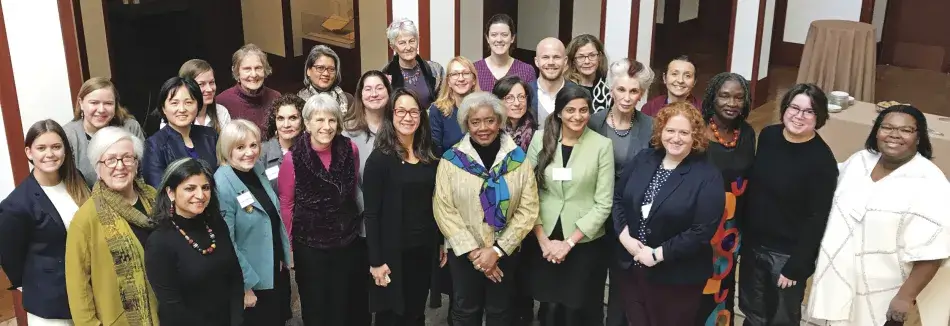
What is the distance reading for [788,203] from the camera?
11.3ft

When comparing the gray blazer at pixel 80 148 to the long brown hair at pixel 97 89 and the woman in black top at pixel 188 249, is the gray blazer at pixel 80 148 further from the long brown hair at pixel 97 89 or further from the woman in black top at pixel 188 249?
the woman in black top at pixel 188 249

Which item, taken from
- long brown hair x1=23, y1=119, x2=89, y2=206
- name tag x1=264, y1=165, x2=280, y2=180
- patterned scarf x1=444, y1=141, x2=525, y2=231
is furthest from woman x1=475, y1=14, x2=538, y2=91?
long brown hair x1=23, y1=119, x2=89, y2=206

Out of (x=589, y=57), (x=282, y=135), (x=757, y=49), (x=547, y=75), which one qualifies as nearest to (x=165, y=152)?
(x=282, y=135)

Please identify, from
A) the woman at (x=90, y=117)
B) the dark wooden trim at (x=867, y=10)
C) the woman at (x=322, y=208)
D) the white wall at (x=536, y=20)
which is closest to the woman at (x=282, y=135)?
the woman at (x=322, y=208)

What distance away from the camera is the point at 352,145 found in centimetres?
372

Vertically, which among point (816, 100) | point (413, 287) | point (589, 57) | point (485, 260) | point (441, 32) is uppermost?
point (441, 32)

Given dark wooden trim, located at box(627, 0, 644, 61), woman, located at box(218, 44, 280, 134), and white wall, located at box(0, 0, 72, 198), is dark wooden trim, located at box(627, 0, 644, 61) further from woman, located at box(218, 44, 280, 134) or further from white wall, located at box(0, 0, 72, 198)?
white wall, located at box(0, 0, 72, 198)

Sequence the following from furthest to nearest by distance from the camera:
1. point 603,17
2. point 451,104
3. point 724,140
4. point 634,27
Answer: point 603,17, point 634,27, point 451,104, point 724,140

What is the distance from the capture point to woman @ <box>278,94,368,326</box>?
A: 357 centimetres

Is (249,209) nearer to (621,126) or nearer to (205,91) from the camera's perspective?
(205,91)

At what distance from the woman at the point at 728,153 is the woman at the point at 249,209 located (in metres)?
1.86

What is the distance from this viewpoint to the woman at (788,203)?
11.1 ft

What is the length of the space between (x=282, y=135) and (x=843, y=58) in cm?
681

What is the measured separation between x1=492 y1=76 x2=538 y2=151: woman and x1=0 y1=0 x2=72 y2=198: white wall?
234cm
